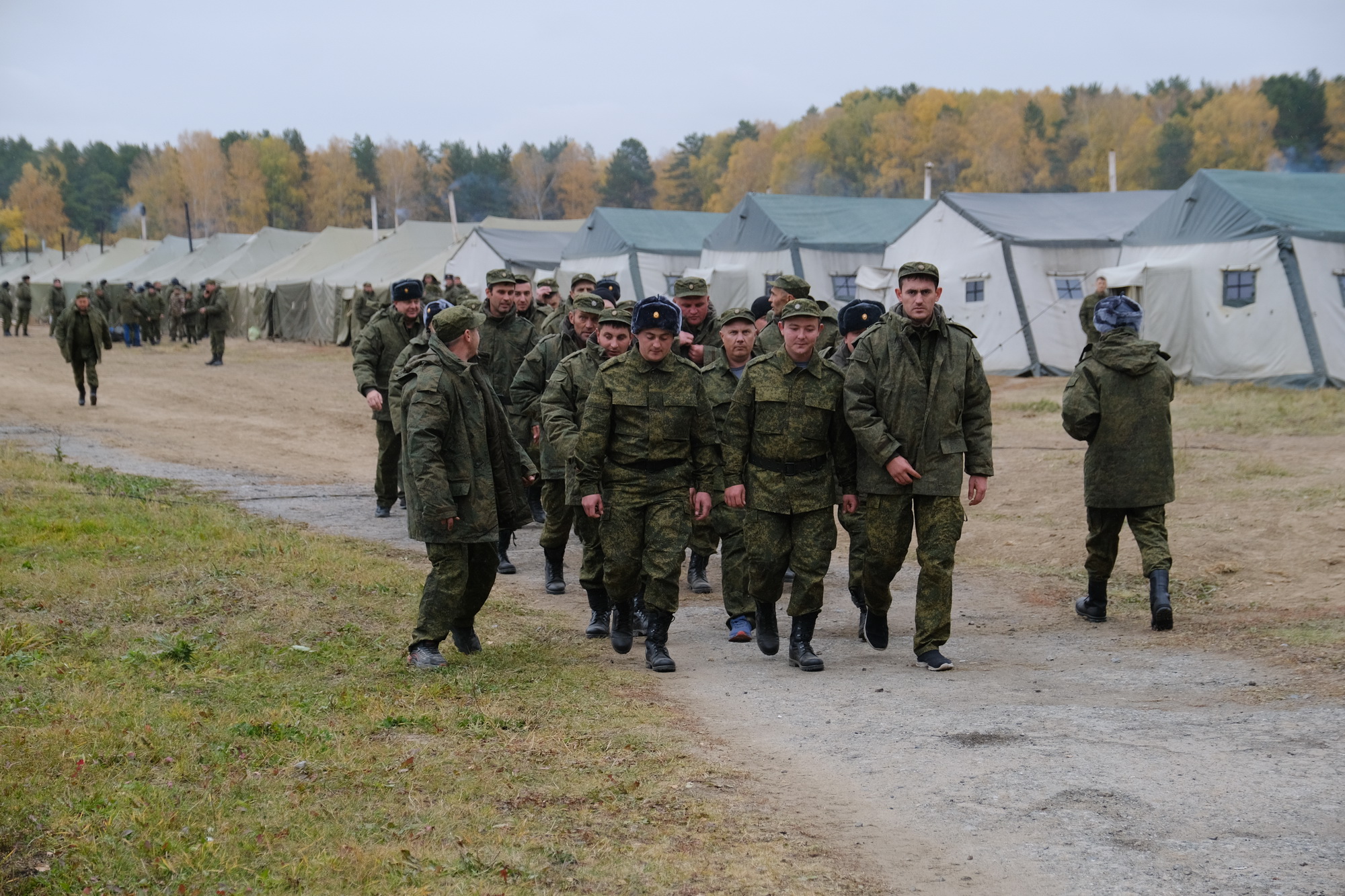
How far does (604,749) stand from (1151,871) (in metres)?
2.13

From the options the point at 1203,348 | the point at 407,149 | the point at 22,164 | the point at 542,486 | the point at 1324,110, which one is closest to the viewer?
the point at 542,486

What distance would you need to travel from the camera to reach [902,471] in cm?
644

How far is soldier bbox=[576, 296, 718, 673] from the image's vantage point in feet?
21.9

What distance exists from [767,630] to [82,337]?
16128mm

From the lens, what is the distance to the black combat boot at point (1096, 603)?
25.9 ft

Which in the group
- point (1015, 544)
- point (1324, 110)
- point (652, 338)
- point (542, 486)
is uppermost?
point (1324, 110)

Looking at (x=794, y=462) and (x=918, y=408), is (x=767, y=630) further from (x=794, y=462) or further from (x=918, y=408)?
(x=918, y=408)

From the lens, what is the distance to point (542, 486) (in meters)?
8.77

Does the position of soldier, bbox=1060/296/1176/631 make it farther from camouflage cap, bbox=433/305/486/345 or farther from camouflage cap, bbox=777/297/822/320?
camouflage cap, bbox=433/305/486/345

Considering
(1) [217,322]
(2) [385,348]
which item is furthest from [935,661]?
(1) [217,322]

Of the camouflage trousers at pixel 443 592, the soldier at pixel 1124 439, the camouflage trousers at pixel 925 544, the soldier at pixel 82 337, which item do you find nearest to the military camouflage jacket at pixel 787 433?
the camouflage trousers at pixel 925 544

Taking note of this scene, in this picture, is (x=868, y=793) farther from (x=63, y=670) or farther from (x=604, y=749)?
(x=63, y=670)

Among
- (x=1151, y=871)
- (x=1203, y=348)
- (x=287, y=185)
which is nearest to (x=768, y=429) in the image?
(x=1151, y=871)

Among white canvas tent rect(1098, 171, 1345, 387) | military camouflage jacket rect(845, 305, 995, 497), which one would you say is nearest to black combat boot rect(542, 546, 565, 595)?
military camouflage jacket rect(845, 305, 995, 497)
